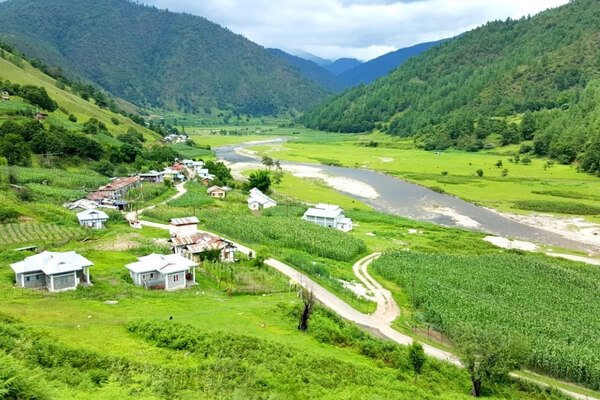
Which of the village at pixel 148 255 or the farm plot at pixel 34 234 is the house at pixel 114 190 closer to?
the village at pixel 148 255

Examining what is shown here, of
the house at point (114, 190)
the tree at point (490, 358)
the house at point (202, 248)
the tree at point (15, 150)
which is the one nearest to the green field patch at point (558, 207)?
the house at point (202, 248)

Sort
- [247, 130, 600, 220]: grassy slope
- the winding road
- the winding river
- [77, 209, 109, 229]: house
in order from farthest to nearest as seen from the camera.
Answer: [247, 130, 600, 220]: grassy slope
the winding river
[77, 209, 109, 229]: house
the winding road

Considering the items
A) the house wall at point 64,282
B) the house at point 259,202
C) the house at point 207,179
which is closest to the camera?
the house wall at point 64,282

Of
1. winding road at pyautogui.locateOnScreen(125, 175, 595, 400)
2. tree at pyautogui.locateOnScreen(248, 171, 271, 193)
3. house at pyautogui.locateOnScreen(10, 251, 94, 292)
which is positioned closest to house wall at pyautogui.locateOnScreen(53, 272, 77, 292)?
house at pyautogui.locateOnScreen(10, 251, 94, 292)

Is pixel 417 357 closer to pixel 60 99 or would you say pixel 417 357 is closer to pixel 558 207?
pixel 558 207

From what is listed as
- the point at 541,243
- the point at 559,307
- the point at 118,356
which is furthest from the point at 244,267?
the point at 541,243

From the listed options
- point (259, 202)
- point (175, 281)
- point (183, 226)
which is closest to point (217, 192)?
point (259, 202)

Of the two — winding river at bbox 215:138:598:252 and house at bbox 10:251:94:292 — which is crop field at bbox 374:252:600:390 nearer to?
winding river at bbox 215:138:598:252
